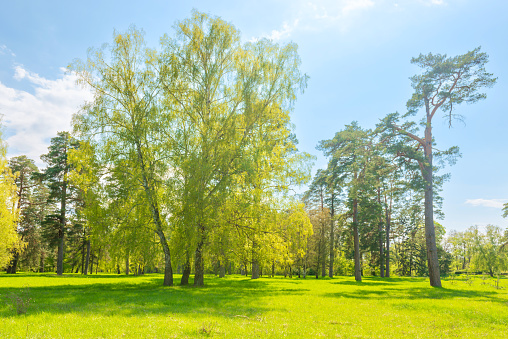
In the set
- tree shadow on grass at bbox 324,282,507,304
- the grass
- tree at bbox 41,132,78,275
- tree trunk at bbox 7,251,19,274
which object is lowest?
tree trunk at bbox 7,251,19,274

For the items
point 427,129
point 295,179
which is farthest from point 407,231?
point 295,179

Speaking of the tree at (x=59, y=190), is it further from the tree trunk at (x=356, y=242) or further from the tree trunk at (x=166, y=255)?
the tree trunk at (x=356, y=242)

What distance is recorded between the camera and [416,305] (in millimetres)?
13422

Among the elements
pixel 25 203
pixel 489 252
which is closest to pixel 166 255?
pixel 25 203

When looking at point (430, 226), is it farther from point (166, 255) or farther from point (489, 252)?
point (489, 252)

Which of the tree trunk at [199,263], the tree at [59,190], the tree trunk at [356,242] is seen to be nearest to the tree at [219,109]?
the tree trunk at [199,263]

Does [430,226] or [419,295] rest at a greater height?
[430,226]

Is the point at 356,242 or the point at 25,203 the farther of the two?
the point at 25,203

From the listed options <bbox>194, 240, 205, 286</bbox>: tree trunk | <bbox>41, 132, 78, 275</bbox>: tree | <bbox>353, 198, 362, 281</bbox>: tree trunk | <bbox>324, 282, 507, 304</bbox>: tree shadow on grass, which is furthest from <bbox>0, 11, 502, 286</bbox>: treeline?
<bbox>41, 132, 78, 275</bbox>: tree

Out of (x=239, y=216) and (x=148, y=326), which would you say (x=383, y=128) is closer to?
(x=239, y=216)

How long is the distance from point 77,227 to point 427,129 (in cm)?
4180

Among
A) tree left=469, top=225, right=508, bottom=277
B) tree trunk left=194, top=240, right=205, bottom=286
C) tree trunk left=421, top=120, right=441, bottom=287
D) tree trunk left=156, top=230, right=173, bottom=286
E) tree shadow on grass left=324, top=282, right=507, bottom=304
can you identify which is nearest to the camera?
tree shadow on grass left=324, top=282, right=507, bottom=304

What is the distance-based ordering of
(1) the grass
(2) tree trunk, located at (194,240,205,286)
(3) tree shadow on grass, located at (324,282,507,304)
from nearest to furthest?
1. (1) the grass
2. (3) tree shadow on grass, located at (324,282,507,304)
3. (2) tree trunk, located at (194,240,205,286)

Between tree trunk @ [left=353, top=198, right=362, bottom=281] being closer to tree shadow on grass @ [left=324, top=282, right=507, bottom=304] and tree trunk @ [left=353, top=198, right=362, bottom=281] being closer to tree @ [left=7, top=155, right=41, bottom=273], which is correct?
tree shadow on grass @ [left=324, top=282, right=507, bottom=304]
